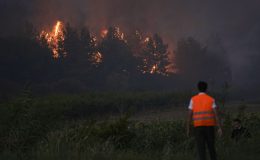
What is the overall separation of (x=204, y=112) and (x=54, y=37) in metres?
91.7

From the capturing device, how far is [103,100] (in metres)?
64.9

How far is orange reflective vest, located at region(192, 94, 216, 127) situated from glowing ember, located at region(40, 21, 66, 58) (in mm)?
82308

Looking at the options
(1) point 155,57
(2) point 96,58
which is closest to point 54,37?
(2) point 96,58

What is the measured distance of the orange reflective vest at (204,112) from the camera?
1137 centimetres

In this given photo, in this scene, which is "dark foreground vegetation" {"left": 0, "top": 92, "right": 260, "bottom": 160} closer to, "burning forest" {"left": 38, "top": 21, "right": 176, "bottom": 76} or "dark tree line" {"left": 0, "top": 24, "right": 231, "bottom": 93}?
"dark tree line" {"left": 0, "top": 24, "right": 231, "bottom": 93}

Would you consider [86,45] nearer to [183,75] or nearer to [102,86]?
[102,86]

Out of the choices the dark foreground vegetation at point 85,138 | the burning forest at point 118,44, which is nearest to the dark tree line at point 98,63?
the burning forest at point 118,44

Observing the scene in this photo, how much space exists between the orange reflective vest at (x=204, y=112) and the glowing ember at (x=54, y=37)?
82.3 meters

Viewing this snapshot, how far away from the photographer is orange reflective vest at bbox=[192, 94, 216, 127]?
1137cm

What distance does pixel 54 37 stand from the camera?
100750 millimetres

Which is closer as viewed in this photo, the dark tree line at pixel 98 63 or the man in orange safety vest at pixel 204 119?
the man in orange safety vest at pixel 204 119

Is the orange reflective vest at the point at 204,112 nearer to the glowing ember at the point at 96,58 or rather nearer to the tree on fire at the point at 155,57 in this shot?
the glowing ember at the point at 96,58

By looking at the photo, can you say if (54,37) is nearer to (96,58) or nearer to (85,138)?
(96,58)

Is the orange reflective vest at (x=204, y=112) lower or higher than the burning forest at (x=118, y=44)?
lower
